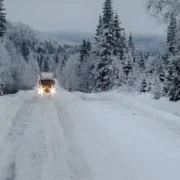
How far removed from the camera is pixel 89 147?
9625 millimetres

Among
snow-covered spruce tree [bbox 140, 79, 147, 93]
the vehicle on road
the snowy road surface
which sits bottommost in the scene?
snow-covered spruce tree [bbox 140, 79, 147, 93]

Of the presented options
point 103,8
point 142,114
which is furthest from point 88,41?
point 142,114

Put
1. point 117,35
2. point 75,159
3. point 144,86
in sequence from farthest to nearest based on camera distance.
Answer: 1. point 144,86
2. point 117,35
3. point 75,159

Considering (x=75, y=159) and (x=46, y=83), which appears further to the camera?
(x=46, y=83)

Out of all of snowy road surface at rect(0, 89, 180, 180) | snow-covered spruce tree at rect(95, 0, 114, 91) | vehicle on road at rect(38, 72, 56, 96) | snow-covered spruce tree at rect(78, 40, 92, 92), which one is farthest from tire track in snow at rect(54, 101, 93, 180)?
snow-covered spruce tree at rect(78, 40, 92, 92)

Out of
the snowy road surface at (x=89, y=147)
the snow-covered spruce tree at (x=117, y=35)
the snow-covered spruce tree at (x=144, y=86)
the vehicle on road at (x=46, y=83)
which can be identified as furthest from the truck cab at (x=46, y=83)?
the snowy road surface at (x=89, y=147)

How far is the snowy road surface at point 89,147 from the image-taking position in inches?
295

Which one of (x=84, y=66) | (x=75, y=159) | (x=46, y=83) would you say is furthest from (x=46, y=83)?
(x=84, y=66)

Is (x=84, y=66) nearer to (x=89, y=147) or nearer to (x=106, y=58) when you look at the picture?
(x=106, y=58)

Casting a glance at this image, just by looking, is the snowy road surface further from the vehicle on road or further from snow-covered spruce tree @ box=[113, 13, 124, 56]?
snow-covered spruce tree @ box=[113, 13, 124, 56]

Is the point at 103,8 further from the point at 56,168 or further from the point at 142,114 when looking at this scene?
the point at 56,168

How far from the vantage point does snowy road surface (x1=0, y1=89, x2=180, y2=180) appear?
24.6 feet

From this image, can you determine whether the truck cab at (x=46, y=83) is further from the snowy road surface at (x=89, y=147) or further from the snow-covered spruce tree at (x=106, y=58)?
the snowy road surface at (x=89, y=147)

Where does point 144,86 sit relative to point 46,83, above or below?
below
